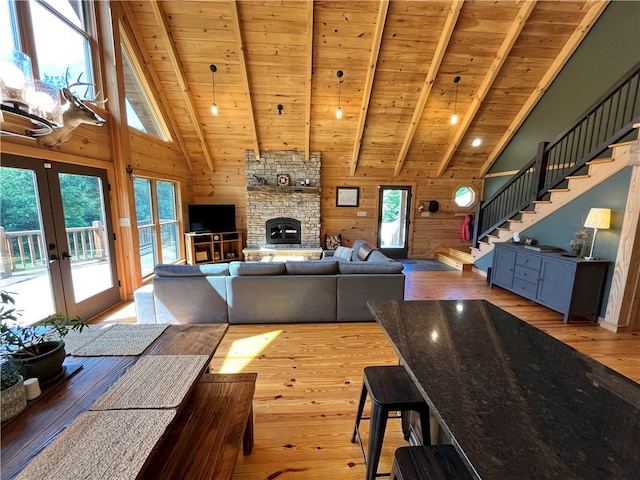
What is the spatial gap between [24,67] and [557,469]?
9.34 ft

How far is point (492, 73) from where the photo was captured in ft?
15.9

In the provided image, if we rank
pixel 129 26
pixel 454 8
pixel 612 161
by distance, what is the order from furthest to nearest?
1. pixel 129 26
2. pixel 454 8
3. pixel 612 161

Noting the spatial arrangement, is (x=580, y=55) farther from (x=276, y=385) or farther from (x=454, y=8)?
(x=276, y=385)

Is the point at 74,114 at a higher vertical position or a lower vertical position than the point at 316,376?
higher

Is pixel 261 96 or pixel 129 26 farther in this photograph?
pixel 261 96

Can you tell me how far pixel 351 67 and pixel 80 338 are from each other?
204 inches

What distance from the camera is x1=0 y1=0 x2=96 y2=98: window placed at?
264 cm

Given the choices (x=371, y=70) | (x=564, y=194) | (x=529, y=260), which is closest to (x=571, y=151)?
(x=564, y=194)

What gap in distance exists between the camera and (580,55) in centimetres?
475

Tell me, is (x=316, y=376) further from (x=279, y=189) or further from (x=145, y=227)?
(x=279, y=189)

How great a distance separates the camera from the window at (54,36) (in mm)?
2645

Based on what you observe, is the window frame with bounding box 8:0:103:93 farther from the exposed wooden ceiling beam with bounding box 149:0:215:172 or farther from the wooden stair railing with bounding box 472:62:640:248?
the wooden stair railing with bounding box 472:62:640:248

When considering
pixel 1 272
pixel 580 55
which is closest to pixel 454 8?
pixel 580 55

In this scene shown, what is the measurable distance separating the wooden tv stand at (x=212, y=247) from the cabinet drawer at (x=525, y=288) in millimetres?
5888
